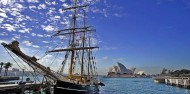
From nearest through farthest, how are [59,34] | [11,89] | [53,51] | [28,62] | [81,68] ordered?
[28,62] → [11,89] → [53,51] → [59,34] → [81,68]

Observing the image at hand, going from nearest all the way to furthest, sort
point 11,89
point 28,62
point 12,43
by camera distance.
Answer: point 12,43 < point 28,62 < point 11,89

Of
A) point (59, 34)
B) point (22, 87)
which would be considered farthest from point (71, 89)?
point (59, 34)

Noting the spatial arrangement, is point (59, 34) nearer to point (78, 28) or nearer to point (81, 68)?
point (78, 28)

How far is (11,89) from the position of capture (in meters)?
42.5

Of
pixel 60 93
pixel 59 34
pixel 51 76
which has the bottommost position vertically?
pixel 60 93

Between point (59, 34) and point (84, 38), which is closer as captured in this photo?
point (59, 34)

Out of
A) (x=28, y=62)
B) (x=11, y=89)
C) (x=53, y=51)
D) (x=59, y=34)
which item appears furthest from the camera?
(x=59, y=34)

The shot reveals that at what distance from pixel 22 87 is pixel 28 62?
9.50 m

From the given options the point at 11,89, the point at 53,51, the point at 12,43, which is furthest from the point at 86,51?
the point at 12,43

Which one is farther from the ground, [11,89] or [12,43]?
[12,43]

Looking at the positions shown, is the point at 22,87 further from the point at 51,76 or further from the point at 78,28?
the point at 78,28

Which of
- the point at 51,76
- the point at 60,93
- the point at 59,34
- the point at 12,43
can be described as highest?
the point at 59,34

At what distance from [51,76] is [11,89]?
6945mm

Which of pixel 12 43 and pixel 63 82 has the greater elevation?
pixel 12 43
